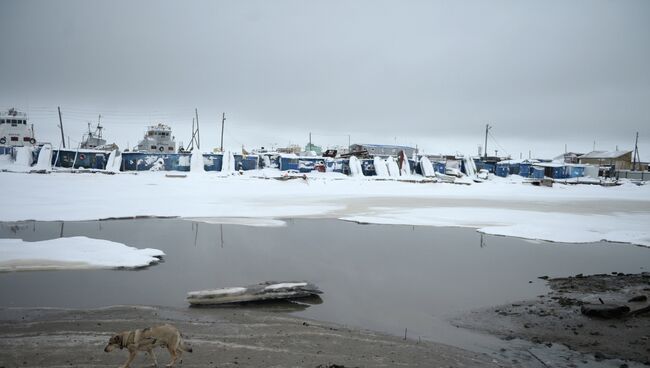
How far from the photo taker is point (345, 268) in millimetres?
9727

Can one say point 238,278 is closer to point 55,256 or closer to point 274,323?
point 274,323

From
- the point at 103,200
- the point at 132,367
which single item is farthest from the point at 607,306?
the point at 103,200

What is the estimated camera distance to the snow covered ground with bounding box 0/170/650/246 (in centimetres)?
1596

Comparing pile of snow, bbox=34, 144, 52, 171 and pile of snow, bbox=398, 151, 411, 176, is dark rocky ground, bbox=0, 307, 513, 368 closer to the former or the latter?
pile of snow, bbox=34, 144, 52, 171

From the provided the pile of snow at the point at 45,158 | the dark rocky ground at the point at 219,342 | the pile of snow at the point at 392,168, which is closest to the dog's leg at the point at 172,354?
the dark rocky ground at the point at 219,342

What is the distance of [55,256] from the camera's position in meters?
9.47

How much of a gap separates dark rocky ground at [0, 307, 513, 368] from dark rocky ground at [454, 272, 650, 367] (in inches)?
52.2

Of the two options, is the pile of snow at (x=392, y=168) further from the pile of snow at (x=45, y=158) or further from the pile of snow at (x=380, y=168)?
the pile of snow at (x=45, y=158)

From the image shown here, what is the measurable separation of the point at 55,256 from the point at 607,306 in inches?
424

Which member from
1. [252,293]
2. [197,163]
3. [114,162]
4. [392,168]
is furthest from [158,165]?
[252,293]

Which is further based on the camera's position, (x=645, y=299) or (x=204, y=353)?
(x=645, y=299)

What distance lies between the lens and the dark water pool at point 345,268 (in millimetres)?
6922

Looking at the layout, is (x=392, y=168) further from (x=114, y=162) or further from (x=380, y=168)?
(x=114, y=162)

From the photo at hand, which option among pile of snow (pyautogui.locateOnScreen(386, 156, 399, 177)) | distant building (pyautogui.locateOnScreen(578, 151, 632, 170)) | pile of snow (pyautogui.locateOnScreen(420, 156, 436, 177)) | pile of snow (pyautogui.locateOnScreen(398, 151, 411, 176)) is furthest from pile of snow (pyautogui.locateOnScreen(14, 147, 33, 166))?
distant building (pyautogui.locateOnScreen(578, 151, 632, 170))
